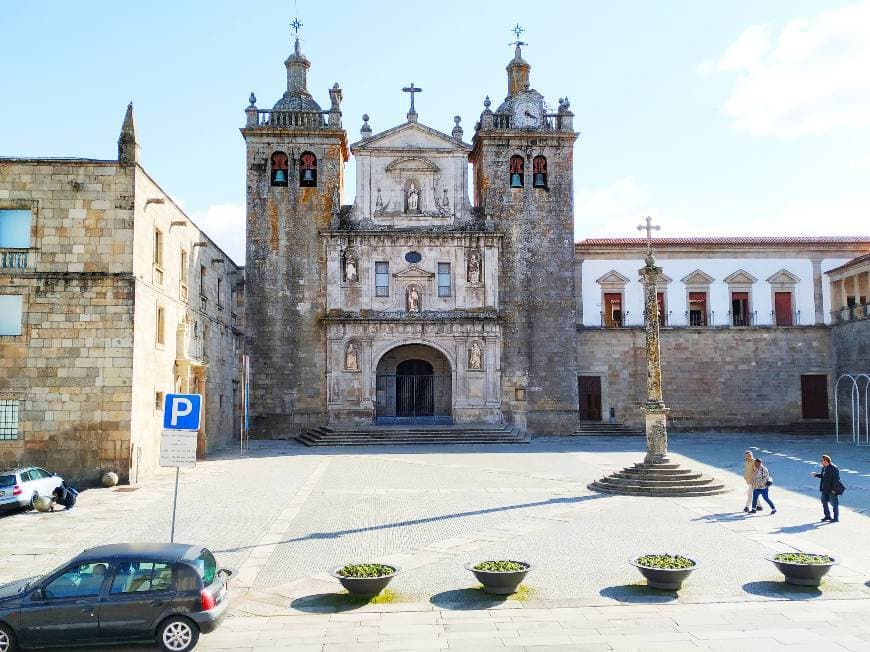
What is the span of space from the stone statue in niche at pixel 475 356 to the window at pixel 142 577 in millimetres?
30133

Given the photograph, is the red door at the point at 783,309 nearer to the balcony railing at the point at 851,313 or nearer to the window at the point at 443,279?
the balcony railing at the point at 851,313

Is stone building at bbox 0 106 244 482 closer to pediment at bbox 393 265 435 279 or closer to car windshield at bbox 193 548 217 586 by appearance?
car windshield at bbox 193 548 217 586

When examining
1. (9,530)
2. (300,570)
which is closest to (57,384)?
(9,530)

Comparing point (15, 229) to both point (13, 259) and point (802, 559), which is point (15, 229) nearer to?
point (13, 259)

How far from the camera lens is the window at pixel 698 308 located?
1699 inches

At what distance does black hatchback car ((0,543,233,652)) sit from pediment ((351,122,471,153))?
32943 mm

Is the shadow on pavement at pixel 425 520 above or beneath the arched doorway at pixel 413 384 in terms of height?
beneath

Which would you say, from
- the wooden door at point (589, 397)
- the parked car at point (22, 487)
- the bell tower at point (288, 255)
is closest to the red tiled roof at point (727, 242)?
the wooden door at point (589, 397)

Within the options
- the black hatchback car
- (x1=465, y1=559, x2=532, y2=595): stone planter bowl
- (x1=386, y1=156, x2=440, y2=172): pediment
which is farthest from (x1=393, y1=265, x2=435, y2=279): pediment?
the black hatchback car

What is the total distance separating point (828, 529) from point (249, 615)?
37.9 feet

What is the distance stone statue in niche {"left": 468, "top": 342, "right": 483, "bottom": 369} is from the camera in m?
38.7

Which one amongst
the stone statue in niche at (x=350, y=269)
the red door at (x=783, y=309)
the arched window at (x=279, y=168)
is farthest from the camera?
the red door at (x=783, y=309)

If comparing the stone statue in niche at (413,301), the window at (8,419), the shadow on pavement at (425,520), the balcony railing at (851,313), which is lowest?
the shadow on pavement at (425,520)

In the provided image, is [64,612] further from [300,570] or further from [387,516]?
[387,516]
